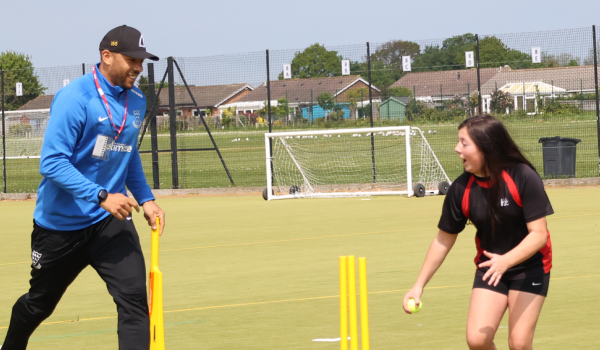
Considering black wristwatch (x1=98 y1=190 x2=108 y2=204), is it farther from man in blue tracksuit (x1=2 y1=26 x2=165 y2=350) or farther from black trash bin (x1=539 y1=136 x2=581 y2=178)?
black trash bin (x1=539 y1=136 x2=581 y2=178)

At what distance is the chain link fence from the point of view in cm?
1966

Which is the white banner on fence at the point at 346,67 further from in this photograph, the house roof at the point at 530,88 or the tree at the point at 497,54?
the house roof at the point at 530,88

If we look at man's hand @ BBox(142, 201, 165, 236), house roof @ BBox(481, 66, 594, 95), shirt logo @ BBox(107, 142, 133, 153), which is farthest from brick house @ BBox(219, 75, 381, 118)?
shirt logo @ BBox(107, 142, 133, 153)

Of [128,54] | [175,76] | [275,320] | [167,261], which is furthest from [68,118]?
[175,76]

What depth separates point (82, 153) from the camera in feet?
15.5

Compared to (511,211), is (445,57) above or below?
above

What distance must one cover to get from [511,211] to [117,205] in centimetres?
209

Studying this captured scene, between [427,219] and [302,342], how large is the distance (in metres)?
7.50

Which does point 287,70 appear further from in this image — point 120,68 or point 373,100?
point 120,68

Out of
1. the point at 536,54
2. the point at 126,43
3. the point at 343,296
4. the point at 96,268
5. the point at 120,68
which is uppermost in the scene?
the point at 536,54

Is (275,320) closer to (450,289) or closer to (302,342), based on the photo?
(302,342)

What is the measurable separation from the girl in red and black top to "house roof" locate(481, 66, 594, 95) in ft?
50.3

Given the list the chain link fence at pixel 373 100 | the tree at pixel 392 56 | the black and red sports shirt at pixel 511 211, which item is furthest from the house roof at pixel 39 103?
the black and red sports shirt at pixel 511 211

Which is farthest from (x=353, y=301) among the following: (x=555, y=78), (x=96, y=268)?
(x=555, y=78)
